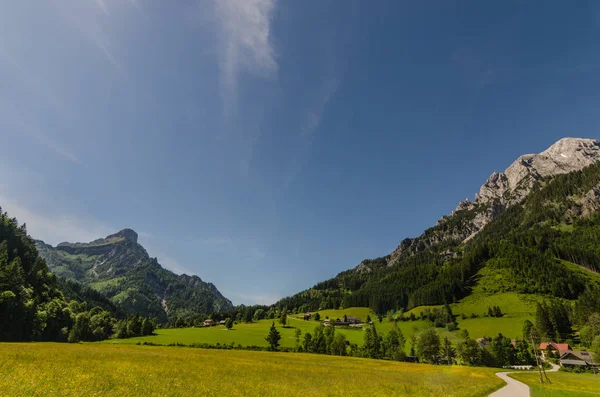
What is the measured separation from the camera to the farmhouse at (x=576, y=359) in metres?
115

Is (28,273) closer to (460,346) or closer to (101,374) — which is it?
(101,374)

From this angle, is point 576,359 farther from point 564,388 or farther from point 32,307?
point 32,307

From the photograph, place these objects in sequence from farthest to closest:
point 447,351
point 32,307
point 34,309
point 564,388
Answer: point 447,351, point 34,309, point 32,307, point 564,388

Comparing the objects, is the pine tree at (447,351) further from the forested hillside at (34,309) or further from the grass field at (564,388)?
the forested hillside at (34,309)

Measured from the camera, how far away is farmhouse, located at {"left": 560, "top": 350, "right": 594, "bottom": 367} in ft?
376

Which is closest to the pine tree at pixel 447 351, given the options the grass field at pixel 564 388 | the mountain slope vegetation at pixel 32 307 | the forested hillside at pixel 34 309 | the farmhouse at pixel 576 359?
the farmhouse at pixel 576 359

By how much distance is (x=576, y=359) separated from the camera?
119m

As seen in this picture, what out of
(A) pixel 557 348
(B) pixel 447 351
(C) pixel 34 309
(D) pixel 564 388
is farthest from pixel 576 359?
(C) pixel 34 309

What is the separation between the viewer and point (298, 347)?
5054 inches

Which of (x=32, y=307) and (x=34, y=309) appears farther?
(x=34, y=309)

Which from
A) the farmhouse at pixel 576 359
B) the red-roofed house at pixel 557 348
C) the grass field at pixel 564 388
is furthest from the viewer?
the red-roofed house at pixel 557 348

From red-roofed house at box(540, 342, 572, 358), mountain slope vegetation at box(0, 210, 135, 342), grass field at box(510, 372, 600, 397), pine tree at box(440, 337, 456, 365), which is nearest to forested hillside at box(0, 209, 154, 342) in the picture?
mountain slope vegetation at box(0, 210, 135, 342)

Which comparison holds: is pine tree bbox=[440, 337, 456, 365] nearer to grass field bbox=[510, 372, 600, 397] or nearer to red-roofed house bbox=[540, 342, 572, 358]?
red-roofed house bbox=[540, 342, 572, 358]

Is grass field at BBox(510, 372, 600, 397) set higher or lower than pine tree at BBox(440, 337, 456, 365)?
higher
